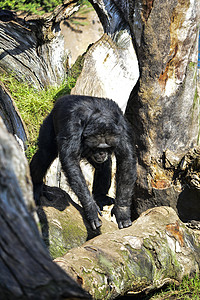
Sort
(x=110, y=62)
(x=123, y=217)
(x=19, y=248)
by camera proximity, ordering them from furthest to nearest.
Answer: (x=110, y=62) → (x=123, y=217) → (x=19, y=248)

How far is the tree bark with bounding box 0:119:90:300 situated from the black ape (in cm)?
275

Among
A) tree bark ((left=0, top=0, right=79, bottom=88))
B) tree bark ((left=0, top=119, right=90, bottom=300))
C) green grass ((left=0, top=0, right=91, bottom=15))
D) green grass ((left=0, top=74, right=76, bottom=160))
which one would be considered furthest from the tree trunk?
green grass ((left=0, top=0, right=91, bottom=15))

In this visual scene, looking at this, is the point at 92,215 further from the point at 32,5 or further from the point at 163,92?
the point at 32,5

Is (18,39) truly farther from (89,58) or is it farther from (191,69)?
(191,69)

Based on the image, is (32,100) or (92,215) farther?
(32,100)

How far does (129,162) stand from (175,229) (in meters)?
1.05

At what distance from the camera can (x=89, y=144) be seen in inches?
185

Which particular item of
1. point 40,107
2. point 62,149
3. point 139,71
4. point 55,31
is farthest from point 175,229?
point 55,31

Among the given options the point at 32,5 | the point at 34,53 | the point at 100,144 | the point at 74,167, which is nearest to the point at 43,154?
the point at 74,167

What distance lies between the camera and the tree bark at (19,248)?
177 cm

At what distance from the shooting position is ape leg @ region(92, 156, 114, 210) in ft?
18.2

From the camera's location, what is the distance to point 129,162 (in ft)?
16.1

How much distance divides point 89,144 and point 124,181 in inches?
28.3

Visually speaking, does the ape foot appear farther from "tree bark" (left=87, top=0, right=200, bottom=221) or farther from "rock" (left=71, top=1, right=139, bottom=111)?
"rock" (left=71, top=1, right=139, bottom=111)
